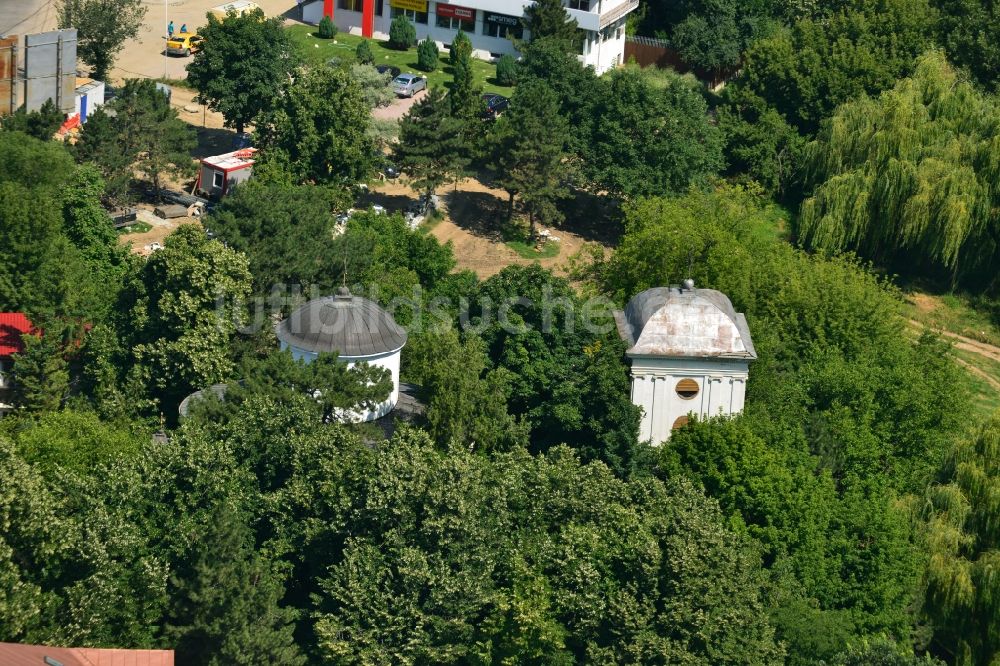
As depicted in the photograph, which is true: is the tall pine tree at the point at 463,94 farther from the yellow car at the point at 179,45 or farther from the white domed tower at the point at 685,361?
the white domed tower at the point at 685,361

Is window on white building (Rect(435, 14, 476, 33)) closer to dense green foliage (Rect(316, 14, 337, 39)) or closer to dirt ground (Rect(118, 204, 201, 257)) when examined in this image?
dense green foliage (Rect(316, 14, 337, 39))

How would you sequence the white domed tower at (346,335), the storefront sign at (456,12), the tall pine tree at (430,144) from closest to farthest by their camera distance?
1. the white domed tower at (346,335)
2. the tall pine tree at (430,144)
3. the storefront sign at (456,12)

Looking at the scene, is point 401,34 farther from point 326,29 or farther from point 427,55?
point 326,29

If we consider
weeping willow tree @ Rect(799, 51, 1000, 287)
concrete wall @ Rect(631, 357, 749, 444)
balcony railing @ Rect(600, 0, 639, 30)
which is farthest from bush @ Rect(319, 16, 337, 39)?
concrete wall @ Rect(631, 357, 749, 444)

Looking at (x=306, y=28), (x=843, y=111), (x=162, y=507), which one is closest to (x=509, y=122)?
(x=843, y=111)

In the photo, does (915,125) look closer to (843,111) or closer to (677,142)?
(843,111)

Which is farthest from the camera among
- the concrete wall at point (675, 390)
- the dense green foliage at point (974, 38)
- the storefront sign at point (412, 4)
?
the storefront sign at point (412, 4)

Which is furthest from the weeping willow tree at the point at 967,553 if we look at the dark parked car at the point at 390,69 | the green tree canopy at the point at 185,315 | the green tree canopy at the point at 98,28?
the green tree canopy at the point at 98,28
